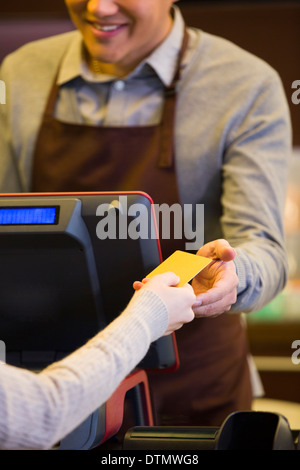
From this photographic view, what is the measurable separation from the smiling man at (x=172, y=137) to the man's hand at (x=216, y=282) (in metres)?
0.23

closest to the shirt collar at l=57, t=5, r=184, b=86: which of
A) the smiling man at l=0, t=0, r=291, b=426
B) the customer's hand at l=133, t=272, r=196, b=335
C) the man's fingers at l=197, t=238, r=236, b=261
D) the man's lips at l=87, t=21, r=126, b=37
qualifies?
the smiling man at l=0, t=0, r=291, b=426

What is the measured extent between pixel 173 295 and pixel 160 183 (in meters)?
0.54

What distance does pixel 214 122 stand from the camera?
4.55ft

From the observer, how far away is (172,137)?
138cm

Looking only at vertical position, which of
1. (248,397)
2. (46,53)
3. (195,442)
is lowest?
(248,397)

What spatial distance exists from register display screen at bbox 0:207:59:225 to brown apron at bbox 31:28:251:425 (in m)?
0.46

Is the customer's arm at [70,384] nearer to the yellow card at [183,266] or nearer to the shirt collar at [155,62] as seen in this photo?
the yellow card at [183,266]

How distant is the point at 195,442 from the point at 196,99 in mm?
774

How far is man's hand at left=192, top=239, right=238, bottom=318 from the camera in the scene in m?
0.96

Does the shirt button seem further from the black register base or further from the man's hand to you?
the black register base

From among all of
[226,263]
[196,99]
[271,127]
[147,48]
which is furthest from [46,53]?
[226,263]

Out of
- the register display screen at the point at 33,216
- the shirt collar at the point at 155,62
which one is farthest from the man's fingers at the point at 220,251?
the shirt collar at the point at 155,62

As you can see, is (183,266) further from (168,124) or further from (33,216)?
(168,124)
